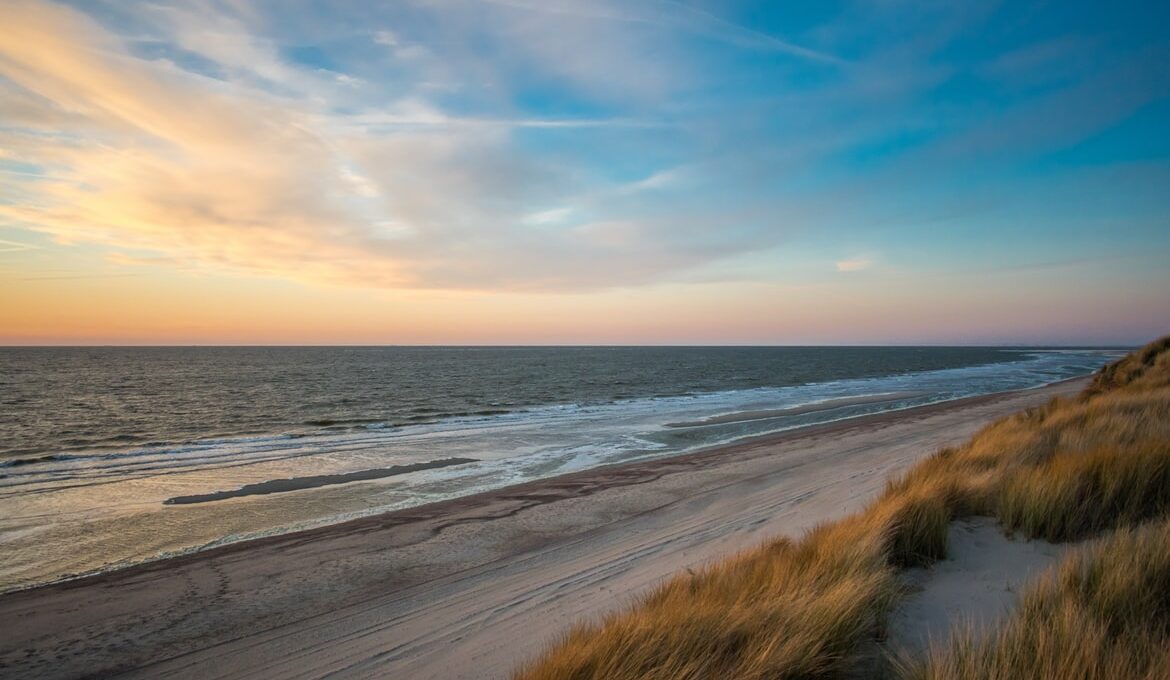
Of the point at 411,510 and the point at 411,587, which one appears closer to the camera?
the point at 411,587

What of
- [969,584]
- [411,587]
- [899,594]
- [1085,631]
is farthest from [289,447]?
[1085,631]

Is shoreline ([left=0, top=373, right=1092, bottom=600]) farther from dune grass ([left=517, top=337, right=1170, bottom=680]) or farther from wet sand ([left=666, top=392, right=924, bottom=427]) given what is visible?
dune grass ([left=517, top=337, right=1170, bottom=680])

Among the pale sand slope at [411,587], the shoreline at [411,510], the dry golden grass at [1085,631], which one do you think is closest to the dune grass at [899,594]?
the dry golden grass at [1085,631]

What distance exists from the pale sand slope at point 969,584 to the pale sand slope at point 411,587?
307cm

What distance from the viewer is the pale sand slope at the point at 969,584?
13.2ft

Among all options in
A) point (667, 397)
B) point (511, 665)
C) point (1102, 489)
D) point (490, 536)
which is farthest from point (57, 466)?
point (667, 397)

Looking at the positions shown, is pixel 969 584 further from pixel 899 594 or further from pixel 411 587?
pixel 411 587

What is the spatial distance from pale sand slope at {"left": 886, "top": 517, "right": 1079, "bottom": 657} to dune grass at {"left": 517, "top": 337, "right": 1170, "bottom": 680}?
156 millimetres

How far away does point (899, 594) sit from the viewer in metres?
4.43

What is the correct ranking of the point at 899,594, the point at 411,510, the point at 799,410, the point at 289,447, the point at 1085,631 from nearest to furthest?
the point at 1085,631
the point at 899,594
the point at 411,510
the point at 289,447
the point at 799,410

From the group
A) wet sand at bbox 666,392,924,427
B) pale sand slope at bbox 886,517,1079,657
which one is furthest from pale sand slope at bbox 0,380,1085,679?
wet sand at bbox 666,392,924,427

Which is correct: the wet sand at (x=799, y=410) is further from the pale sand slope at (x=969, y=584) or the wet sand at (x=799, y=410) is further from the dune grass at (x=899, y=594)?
the pale sand slope at (x=969, y=584)

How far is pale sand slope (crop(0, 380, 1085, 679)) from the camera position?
5902 millimetres

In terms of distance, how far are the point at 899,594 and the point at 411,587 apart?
6.08 m
